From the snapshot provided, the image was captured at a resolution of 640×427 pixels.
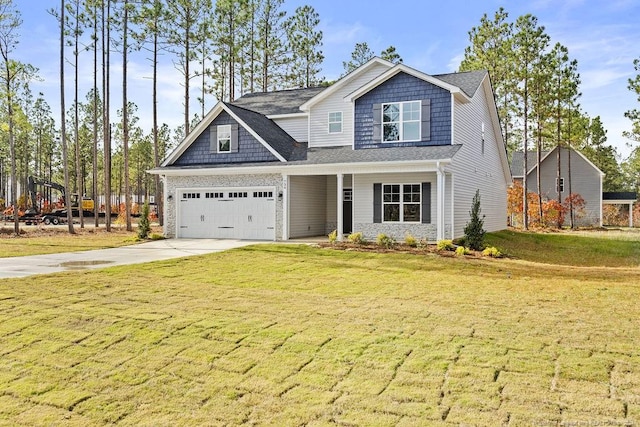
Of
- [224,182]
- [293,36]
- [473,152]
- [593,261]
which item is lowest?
[593,261]

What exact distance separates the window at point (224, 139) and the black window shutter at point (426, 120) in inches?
320

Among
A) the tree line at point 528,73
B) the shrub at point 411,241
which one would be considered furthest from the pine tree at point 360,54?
the shrub at point 411,241

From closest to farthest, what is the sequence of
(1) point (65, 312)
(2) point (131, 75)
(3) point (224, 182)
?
(1) point (65, 312), (3) point (224, 182), (2) point (131, 75)

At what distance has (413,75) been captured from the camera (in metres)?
18.4

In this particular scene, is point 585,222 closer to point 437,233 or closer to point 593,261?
point 593,261

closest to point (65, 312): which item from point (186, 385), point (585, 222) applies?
point (186, 385)

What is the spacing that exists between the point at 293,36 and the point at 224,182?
63.5ft

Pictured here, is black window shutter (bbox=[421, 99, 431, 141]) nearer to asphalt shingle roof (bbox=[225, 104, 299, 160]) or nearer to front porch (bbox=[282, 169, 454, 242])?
front porch (bbox=[282, 169, 454, 242])

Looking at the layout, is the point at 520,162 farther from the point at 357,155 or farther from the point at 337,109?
the point at 357,155

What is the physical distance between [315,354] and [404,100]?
48.2 ft

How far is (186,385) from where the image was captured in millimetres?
4902

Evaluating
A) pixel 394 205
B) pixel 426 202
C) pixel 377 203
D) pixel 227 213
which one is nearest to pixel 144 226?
pixel 227 213

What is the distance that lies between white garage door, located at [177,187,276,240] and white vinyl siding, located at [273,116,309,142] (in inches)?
167

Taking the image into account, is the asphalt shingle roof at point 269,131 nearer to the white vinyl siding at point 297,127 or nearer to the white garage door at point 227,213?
the white vinyl siding at point 297,127
